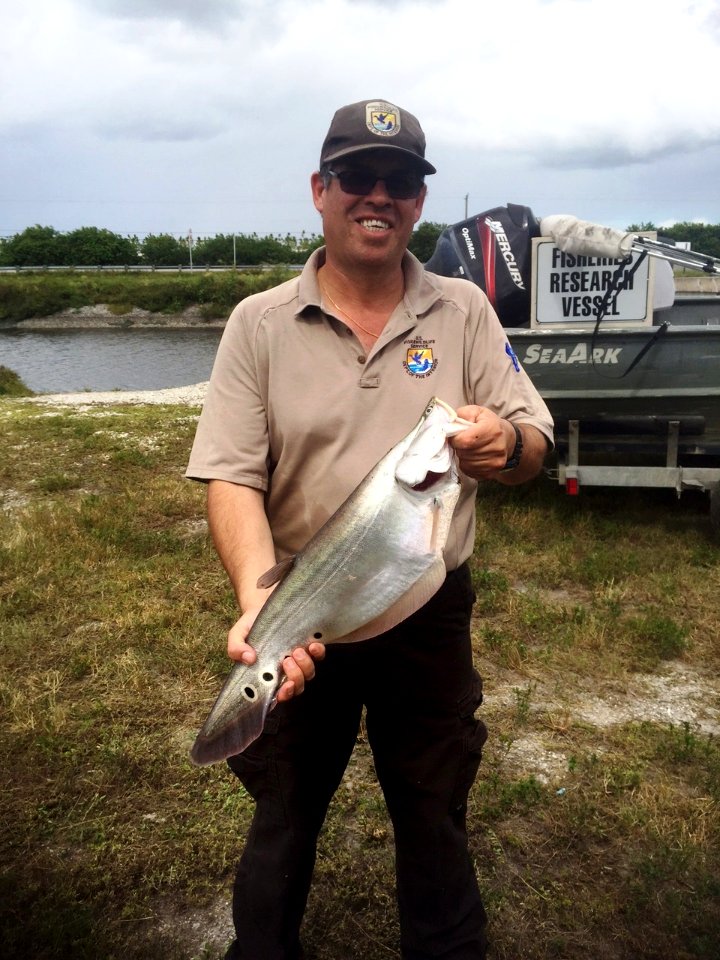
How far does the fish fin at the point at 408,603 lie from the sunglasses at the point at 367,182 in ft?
3.71

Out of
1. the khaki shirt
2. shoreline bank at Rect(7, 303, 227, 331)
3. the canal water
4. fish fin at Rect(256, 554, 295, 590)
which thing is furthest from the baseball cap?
shoreline bank at Rect(7, 303, 227, 331)

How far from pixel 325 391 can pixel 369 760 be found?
7.34 ft

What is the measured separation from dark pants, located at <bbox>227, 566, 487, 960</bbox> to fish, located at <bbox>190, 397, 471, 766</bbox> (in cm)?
38

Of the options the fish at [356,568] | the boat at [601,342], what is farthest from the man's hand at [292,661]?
the boat at [601,342]

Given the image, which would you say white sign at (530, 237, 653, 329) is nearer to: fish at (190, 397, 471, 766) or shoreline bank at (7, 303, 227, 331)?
fish at (190, 397, 471, 766)

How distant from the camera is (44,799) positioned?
358cm

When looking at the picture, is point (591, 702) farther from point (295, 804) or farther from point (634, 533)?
point (634, 533)

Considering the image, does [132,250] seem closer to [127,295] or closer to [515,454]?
[127,295]

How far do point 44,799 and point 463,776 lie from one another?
6.74 feet

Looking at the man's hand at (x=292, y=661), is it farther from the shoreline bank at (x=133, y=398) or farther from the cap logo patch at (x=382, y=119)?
the shoreline bank at (x=133, y=398)

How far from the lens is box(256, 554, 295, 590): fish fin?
217 centimetres

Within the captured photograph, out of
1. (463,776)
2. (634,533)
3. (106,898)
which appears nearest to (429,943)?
(463,776)

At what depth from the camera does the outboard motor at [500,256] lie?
22.8ft

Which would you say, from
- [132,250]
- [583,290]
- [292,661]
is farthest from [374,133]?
[132,250]
